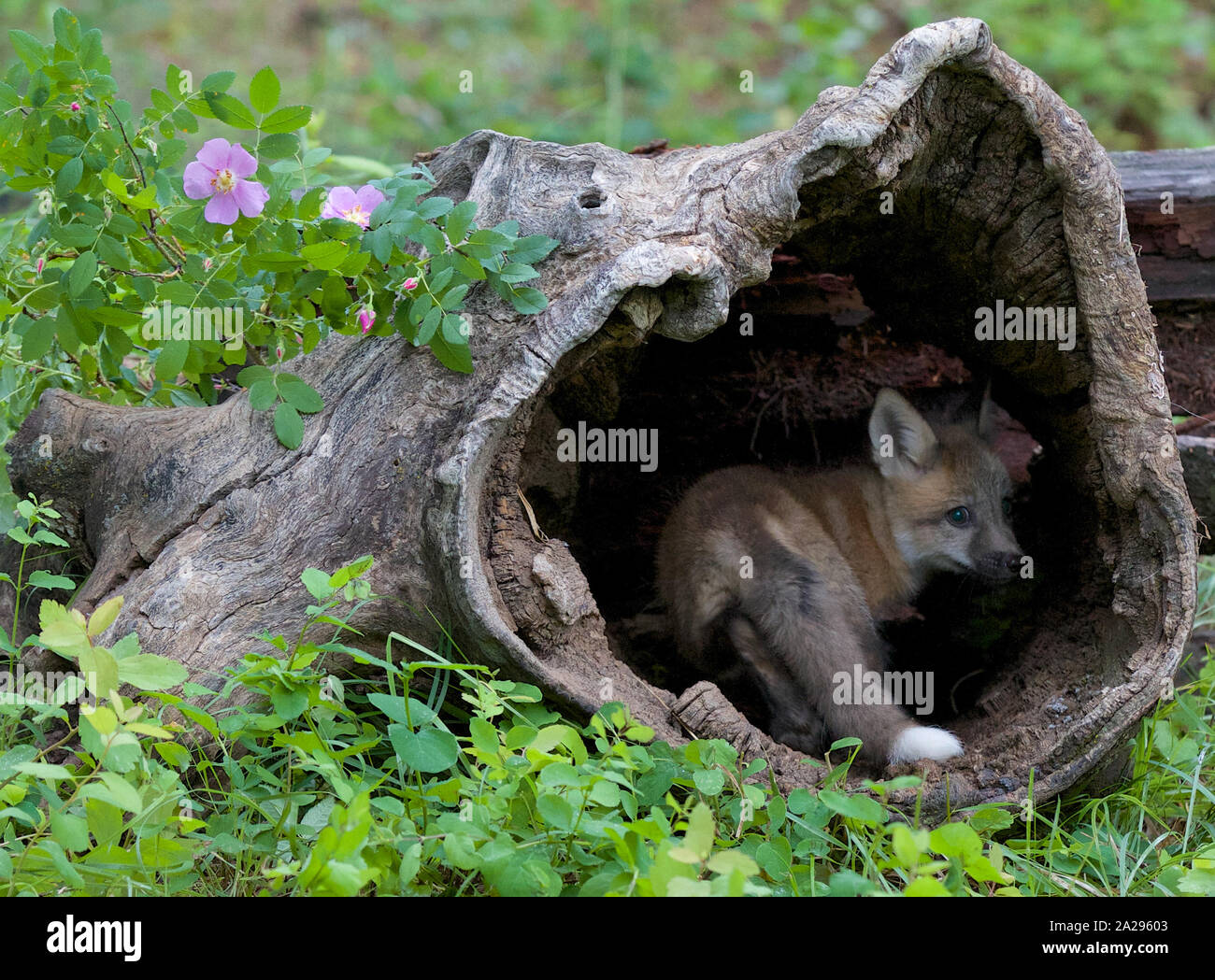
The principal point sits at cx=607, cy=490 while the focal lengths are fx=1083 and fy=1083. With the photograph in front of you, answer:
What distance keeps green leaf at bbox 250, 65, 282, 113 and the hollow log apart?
0.70 metres

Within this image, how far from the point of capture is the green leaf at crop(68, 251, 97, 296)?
3.01 meters

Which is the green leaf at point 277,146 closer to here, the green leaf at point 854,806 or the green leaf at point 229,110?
the green leaf at point 229,110

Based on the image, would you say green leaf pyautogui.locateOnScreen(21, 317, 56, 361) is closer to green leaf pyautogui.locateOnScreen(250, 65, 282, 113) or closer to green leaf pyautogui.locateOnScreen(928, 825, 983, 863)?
green leaf pyautogui.locateOnScreen(250, 65, 282, 113)

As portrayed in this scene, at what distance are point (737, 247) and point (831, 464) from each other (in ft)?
7.35

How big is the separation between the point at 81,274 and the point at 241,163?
541 millimetres

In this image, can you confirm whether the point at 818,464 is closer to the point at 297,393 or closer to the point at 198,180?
the point at 297,393

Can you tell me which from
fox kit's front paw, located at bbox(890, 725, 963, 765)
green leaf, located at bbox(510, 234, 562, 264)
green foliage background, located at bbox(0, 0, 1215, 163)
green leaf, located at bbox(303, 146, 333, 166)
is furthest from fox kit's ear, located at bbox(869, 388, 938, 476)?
green foliage background, located at bbox(0, 0, 1215, 163)

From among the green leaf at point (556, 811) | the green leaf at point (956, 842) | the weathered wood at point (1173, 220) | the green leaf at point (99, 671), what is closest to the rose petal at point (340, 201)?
the green leaf at point (99, 671)

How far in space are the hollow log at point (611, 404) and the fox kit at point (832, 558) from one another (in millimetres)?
481

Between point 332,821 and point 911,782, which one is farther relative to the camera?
point 911,782

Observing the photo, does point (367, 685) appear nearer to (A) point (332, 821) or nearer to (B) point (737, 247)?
(A) point (332, 821)

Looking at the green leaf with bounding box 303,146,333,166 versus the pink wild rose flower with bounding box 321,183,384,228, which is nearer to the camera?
the pink wild rose flower with bounding box 321,183,384,228

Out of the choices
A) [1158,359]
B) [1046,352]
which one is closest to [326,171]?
[1046,352]

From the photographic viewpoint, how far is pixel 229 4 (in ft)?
31.6
